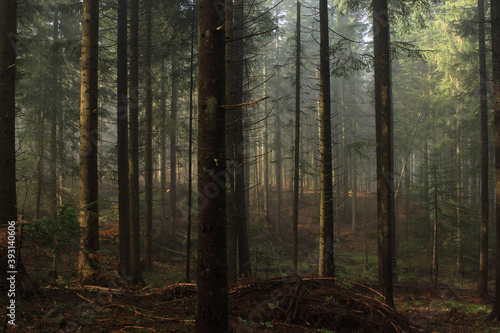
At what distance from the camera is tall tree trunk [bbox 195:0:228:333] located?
3609 millimetres

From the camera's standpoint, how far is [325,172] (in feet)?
32.7

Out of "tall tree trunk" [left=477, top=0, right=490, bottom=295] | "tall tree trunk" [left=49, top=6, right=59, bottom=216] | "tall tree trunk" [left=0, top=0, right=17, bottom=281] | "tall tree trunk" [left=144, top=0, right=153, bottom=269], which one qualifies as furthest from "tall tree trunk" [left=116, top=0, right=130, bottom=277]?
"tall tree trunk" [left=477, top=0, right=490, bottom=295]

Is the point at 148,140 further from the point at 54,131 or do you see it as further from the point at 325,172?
the point at 54,131

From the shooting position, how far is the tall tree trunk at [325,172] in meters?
9.80

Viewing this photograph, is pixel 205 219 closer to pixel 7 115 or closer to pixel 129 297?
pixel 129 297

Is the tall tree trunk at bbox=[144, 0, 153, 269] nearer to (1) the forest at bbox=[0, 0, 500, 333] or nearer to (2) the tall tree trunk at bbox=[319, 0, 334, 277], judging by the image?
(1) the forest at bbox=[0, 0, 500, 333]

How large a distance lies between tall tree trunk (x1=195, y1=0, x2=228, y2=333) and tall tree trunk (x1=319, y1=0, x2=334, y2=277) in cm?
667

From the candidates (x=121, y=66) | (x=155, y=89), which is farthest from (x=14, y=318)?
(x=155, y=89)

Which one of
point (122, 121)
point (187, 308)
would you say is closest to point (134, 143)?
point (122, 121)

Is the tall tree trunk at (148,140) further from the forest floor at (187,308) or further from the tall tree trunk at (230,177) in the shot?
the forest floor at (187,308)

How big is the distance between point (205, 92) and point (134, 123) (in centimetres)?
833

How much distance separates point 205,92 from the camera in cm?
368

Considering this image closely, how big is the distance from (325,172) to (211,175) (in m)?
7.03

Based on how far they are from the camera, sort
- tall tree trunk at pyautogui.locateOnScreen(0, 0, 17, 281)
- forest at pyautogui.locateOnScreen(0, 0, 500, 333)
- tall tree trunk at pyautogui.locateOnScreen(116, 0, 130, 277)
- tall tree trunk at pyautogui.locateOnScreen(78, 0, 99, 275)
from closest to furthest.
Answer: forest at pyautogui.locateOnScreen(0, 0, 500, 333)
tall tree trunk at pyautogui.locateOnScreen(0, 0, 17, 281)
tall tree trunk at pyautogui.locateOnScreen(78, 0, 99, 275)
tall tree trunk at pyautogui.locateOnScreen(116, 0, 130, 277)
